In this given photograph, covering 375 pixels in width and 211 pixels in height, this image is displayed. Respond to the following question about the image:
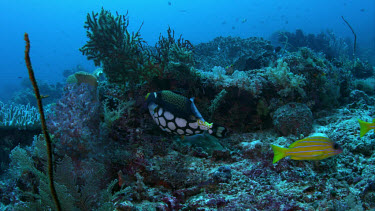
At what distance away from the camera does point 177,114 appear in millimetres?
3066

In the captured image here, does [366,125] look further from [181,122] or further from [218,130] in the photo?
[181,122]

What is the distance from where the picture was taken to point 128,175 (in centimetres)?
301

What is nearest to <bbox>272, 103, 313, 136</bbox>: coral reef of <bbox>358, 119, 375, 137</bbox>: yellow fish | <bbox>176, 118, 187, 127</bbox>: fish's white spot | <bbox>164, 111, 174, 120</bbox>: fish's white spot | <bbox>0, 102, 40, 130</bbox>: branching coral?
<bbox>358, 119, 375, 137</bbox>: yellow fish

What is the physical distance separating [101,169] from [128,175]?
46 cm

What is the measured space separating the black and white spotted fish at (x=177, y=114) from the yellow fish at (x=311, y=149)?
844 mm

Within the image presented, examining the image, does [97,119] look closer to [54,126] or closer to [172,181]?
[54,126]

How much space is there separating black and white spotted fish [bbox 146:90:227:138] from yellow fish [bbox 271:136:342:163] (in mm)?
844

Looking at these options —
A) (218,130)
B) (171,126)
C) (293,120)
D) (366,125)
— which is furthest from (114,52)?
(366,125)

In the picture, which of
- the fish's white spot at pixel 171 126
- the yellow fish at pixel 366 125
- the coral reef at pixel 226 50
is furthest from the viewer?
the coral reef at pixel 226 50

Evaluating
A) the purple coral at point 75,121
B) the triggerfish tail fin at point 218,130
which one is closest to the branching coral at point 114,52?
the purple coral at point 75,121

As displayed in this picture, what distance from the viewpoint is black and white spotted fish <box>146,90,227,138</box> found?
119 inches

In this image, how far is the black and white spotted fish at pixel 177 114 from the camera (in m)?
3.01

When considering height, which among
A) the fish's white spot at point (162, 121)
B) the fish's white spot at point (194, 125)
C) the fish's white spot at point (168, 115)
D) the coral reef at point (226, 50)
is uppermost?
the coral reef at point (226, 50)

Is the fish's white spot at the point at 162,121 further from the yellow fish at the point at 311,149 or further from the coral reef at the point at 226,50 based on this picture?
the coral reef at the point at 226,50
